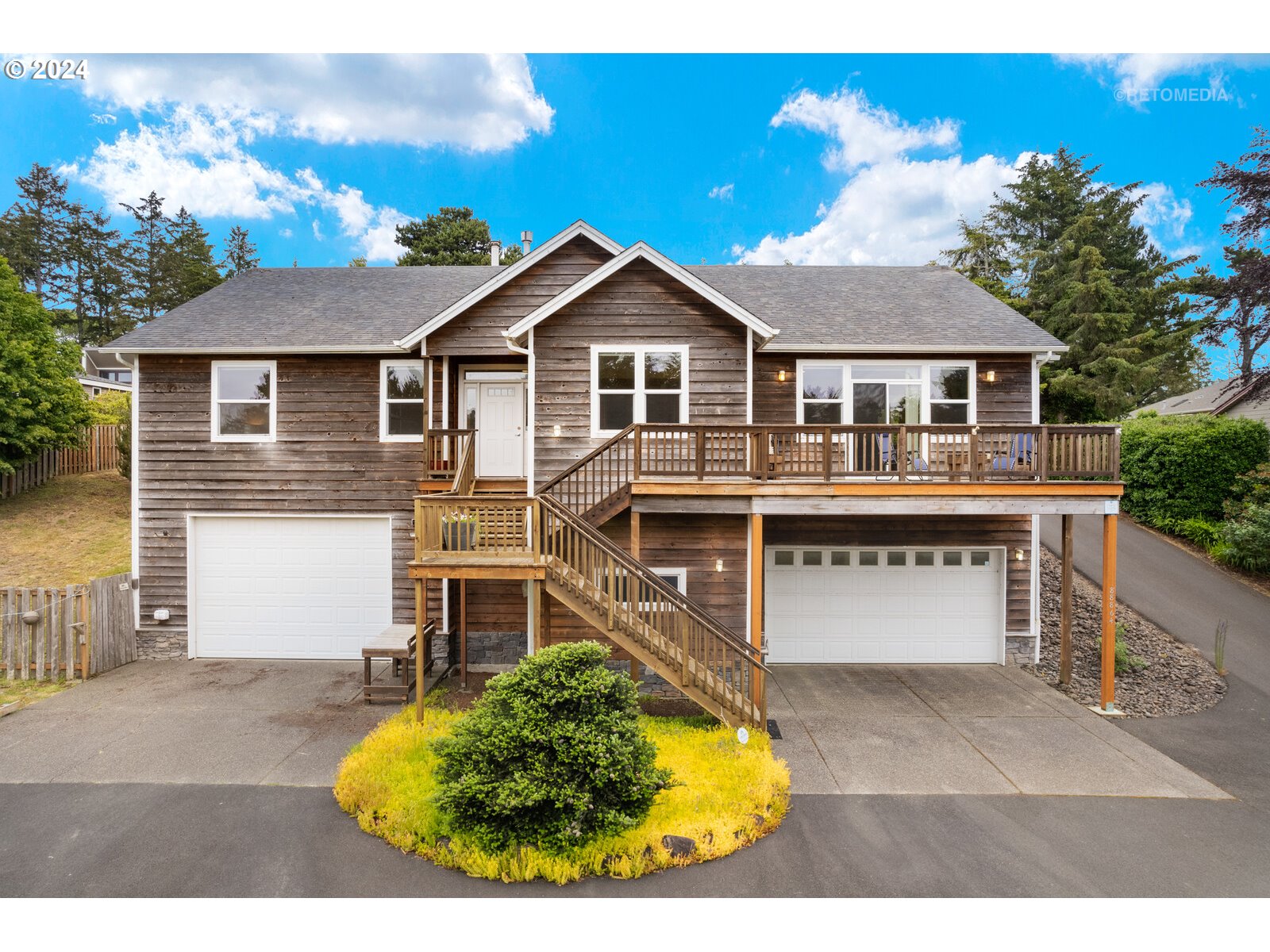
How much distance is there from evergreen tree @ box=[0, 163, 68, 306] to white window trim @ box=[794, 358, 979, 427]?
38792mm

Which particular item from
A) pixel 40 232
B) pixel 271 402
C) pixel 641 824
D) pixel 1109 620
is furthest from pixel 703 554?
pixel 40 232

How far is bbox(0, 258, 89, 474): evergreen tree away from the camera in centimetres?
1327

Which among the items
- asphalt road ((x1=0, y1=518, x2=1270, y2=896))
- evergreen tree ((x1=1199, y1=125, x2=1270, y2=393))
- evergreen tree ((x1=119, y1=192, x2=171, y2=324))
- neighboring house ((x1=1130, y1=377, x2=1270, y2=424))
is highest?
evergreen tree ((x1=119, y1=192, x2=171, y2=324))

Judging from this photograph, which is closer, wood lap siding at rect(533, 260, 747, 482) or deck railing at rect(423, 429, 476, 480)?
wood lap siding at rect(533, 260, 747, 482)

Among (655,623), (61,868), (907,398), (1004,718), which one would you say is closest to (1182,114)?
(907,398)

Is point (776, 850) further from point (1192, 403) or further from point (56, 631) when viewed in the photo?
point (1192, 403)

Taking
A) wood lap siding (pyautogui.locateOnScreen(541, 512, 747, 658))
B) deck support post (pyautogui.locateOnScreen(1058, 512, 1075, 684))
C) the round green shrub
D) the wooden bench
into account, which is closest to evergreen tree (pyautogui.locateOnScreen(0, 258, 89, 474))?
the wooden bench

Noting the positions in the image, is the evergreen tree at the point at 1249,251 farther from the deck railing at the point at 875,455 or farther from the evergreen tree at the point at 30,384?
the evergreen tree at the point at 30,384

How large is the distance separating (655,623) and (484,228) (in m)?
29.2

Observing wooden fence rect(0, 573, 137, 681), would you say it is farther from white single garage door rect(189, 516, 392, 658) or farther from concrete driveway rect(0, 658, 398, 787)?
white single garage door rect(189, 516, 392, 658)

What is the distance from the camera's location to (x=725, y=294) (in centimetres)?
1084

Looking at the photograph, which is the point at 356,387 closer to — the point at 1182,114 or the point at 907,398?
the point at 907,398

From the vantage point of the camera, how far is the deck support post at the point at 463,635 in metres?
8.81

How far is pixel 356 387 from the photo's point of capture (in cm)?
988
